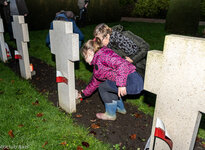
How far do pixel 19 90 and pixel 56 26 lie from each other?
75.6 inches

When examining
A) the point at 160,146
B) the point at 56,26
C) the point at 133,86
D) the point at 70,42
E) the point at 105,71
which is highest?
the point at 56,26

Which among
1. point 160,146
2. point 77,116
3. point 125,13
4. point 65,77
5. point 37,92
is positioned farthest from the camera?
point 125,13

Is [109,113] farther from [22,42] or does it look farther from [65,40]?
[22,42]

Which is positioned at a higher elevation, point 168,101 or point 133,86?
point 168,101

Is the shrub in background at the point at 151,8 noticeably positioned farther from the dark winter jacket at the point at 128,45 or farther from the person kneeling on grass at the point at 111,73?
the person kneeling on grass at the point at 111,73

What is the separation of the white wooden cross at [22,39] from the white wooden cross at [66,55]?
128 centimetres

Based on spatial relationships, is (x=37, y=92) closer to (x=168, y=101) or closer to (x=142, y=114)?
(x=142, y=114)

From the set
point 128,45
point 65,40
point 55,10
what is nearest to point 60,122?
point 65,40

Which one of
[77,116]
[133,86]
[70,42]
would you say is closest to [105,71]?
[133,86]

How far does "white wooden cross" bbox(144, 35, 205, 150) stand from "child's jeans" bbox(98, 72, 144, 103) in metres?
0.89

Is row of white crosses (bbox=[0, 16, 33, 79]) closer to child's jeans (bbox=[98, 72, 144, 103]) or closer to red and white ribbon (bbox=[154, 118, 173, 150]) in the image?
child's jeans (bbox=[98, 72, 144, 103])

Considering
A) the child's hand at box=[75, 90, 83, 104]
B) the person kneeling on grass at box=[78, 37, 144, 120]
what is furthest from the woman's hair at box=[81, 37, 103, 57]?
the child's hand at box=[75, 90, 83, 104]

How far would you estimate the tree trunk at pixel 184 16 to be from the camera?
A: 1002 cm

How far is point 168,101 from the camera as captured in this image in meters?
1.75
